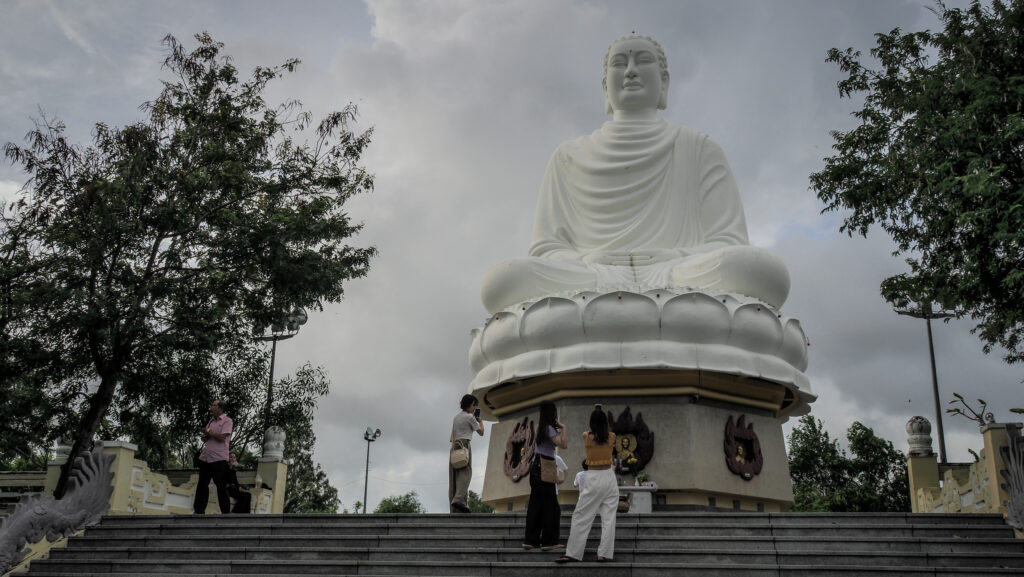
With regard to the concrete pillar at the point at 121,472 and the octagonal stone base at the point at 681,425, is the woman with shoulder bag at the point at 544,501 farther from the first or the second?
the concrete pillar at the point at 121,472

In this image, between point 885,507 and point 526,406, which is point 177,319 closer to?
point 526,406

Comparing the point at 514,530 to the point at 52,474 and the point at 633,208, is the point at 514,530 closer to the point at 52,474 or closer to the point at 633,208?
the point at 52,474

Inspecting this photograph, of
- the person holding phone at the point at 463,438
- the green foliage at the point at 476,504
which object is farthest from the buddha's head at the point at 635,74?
the green foliage at the point at 476,504

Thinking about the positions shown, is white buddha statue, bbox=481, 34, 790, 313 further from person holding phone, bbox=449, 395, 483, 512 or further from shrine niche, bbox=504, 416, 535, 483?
person holding phone, bbox=449, 395, 483, 512

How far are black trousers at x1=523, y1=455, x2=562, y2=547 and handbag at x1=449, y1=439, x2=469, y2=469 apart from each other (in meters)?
1.87

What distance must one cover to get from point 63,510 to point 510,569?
4846 mm

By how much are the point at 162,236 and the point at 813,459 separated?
18677mm

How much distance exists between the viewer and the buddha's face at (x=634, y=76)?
14.7 metres

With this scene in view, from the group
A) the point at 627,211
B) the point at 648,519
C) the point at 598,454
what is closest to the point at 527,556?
the point at 598,454

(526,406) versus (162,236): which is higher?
(162,236)

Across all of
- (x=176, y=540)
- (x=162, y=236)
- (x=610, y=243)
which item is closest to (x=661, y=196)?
(x=610, y=243)

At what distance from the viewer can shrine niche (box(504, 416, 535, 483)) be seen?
11.6 metres

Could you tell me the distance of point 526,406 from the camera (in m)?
12.1

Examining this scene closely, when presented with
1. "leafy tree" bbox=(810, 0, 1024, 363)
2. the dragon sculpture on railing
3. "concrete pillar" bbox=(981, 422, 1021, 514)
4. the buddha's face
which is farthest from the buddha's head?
the dragon sculpture on railing
